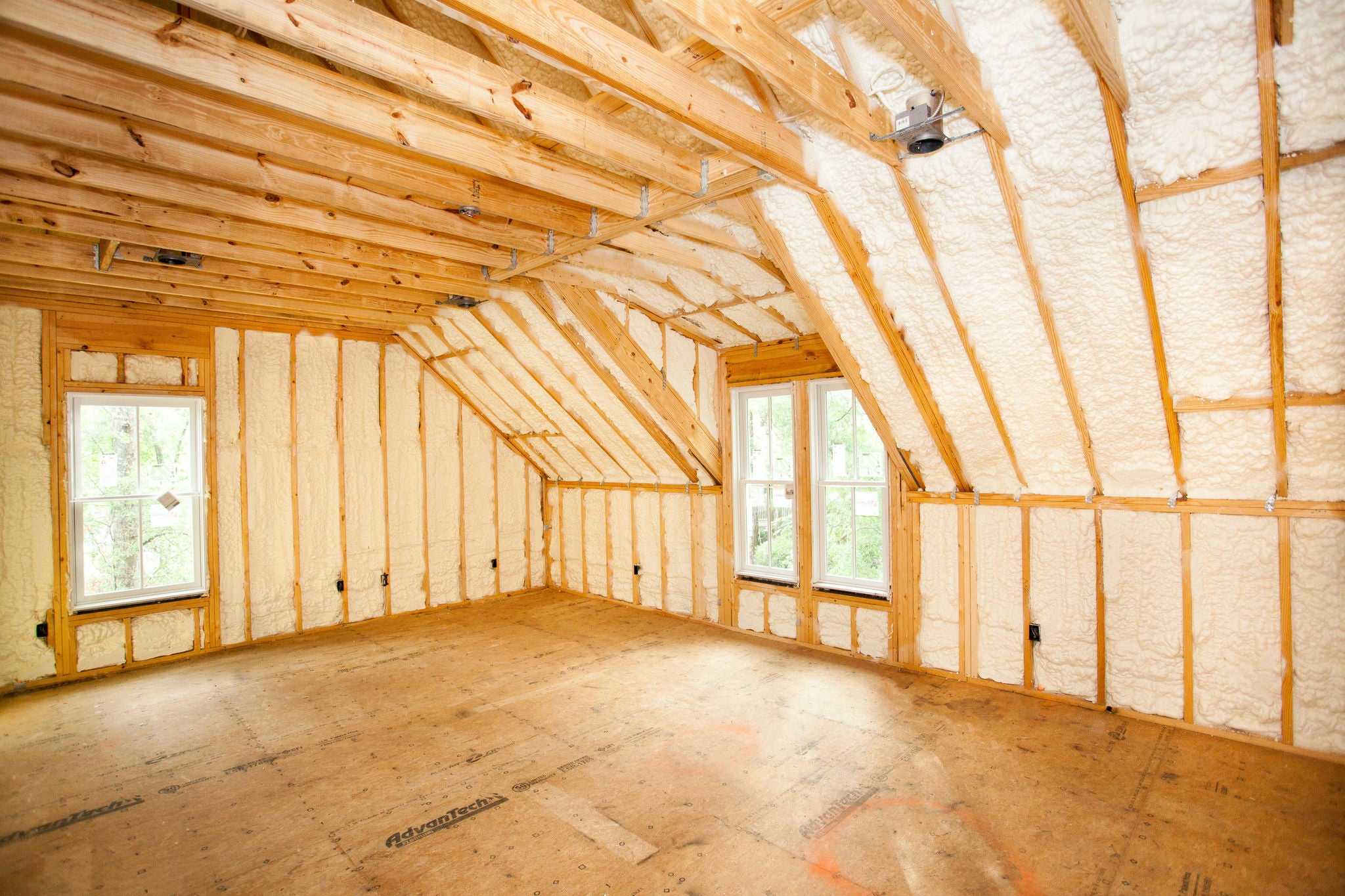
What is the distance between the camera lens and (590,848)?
8.50ft

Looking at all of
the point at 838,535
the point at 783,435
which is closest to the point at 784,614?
the point at 838,535

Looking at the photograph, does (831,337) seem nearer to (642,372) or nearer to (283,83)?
(642,372)

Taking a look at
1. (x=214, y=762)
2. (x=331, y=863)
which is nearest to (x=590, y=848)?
(x=331, y=863)

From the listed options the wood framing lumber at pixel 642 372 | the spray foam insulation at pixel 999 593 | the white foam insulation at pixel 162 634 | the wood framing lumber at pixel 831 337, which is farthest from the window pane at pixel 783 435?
the white foam insulation at pixel 162 634

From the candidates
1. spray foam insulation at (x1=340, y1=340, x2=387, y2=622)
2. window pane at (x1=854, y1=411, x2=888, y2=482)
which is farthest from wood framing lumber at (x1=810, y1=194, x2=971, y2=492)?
spray foam insulation at (x1=340, y1=340, x2=387, y2=622)

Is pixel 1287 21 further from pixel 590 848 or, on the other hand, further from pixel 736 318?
pixel 590 848

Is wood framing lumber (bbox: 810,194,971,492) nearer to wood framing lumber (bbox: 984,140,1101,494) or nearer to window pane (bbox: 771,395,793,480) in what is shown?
wood framing lumber (bbox: 984,140,1101,494)

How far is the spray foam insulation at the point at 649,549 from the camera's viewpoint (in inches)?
249

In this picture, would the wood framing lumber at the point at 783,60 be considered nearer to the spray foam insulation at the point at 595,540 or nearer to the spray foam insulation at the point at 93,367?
the spray foam insulation at the point at 595,540

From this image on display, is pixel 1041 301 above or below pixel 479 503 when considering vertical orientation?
above

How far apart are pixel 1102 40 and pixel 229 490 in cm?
645

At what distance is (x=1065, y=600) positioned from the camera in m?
3.83

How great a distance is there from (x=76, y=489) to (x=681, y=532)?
15.8 feet

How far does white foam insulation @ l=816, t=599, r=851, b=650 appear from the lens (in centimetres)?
482
